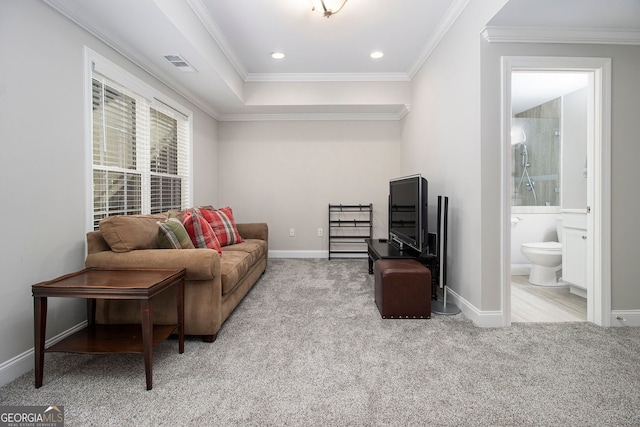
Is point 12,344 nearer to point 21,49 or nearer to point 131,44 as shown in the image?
point 21,49

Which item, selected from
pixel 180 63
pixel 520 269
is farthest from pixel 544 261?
pixel 180 63

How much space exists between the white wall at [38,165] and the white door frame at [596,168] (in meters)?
3.12

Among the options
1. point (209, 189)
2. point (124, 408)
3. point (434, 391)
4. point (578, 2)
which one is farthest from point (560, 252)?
point (209, 189)

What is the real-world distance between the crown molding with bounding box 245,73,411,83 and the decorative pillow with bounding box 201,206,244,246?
1.99 meters

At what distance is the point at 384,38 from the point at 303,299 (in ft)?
9.50

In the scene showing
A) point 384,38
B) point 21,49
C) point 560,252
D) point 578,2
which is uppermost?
point 384,38

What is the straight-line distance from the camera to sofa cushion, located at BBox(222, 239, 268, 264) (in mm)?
3194

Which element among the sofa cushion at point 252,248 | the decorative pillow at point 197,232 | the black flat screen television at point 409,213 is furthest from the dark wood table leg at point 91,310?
the black flat screen television at point 409,213

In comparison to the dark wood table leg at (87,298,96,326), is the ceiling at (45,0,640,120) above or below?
above

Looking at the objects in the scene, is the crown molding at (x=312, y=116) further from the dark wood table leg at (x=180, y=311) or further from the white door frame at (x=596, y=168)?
the dark wood table leg at (x=180, y=311)

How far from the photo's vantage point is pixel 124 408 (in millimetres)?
1444

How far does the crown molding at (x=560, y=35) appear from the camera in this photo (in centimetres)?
227

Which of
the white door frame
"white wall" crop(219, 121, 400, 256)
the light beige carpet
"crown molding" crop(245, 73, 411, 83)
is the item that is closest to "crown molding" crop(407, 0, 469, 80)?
"crown molding" crop(245, 73, 411, 83)

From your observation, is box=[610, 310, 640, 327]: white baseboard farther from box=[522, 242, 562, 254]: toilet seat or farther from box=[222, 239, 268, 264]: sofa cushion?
box=[222, 239, 268, 264]: sofa cushion
